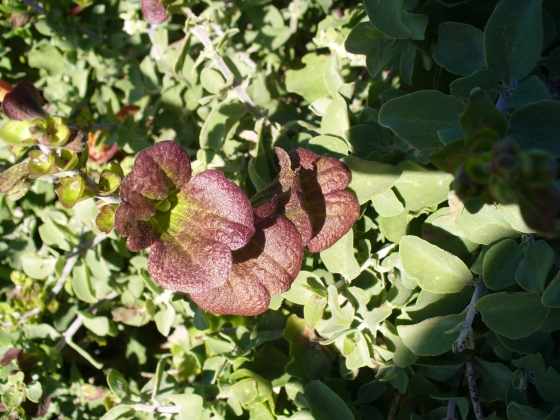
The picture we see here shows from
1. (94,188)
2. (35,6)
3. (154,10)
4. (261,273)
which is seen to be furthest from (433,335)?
(35,6)

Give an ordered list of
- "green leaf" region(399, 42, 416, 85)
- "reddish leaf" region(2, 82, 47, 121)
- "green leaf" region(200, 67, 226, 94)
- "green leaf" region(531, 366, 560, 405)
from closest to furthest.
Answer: "reddish leaf" region(2, 82, 47, 121)
"green leaf" region(531, 366, 560, 405)
"green leaf" region(399, 42, 416, 85)
"green leaf" region(200, 67, 226, 94)

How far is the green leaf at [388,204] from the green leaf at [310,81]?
2.58ft

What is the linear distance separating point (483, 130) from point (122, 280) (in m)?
1.82

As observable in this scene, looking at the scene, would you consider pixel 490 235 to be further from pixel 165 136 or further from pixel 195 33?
pixel 165 136

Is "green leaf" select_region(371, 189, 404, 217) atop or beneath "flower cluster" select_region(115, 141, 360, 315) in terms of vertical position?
beneath

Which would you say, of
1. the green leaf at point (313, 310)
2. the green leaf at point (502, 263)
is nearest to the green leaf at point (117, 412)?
the green leaf at point (313, 310)

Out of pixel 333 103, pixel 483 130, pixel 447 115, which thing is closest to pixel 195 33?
pixel 333 103

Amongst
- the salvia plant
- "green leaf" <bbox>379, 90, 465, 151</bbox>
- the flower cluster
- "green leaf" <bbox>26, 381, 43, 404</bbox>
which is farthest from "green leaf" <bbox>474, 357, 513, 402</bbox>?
"green leaf" <bbox>26, 381, 43, 404</bbox>

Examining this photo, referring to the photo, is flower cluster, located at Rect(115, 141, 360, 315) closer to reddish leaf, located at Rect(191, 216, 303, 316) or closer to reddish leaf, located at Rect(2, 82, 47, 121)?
Answer: reddish leaf, located at Rect(191, 216, 303, 316)

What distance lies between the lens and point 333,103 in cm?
172

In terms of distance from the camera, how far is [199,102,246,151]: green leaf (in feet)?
6.34

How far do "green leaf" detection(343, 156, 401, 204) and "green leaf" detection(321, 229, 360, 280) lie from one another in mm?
165

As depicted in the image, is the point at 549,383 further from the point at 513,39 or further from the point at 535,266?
the point at 513,39

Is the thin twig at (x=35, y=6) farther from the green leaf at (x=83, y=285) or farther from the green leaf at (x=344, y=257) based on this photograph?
the green leaf at (x=344, y=257)
